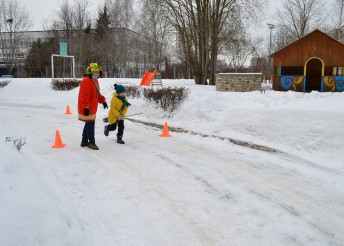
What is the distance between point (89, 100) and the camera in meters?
7.16

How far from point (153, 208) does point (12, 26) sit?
165 feet

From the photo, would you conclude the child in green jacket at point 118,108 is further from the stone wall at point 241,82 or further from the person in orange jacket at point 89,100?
the stone wall at point 241,82

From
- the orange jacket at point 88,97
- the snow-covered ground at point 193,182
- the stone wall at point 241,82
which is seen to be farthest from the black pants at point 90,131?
the stone wall at point 241,82

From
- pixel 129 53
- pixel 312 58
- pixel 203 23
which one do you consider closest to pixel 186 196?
pixel 312 58

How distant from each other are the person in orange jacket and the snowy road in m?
0.36

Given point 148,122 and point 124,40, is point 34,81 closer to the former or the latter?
point 148,122

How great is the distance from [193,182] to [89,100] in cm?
332

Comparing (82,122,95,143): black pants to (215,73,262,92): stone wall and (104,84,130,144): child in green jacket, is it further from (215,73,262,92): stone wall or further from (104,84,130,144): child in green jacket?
(215,73,262,92): stone wall

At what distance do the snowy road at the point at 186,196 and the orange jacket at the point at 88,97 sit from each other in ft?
2.62

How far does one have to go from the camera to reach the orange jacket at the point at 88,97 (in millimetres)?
6984

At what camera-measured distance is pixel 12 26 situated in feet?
152

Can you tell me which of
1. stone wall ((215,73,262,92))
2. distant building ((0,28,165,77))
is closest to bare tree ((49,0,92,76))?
distant building ((0,28,165,77))

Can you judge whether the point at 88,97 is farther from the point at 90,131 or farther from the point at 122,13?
the point at 122,13

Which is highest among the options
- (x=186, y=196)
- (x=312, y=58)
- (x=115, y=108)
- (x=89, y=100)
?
(x=312, y=58)
